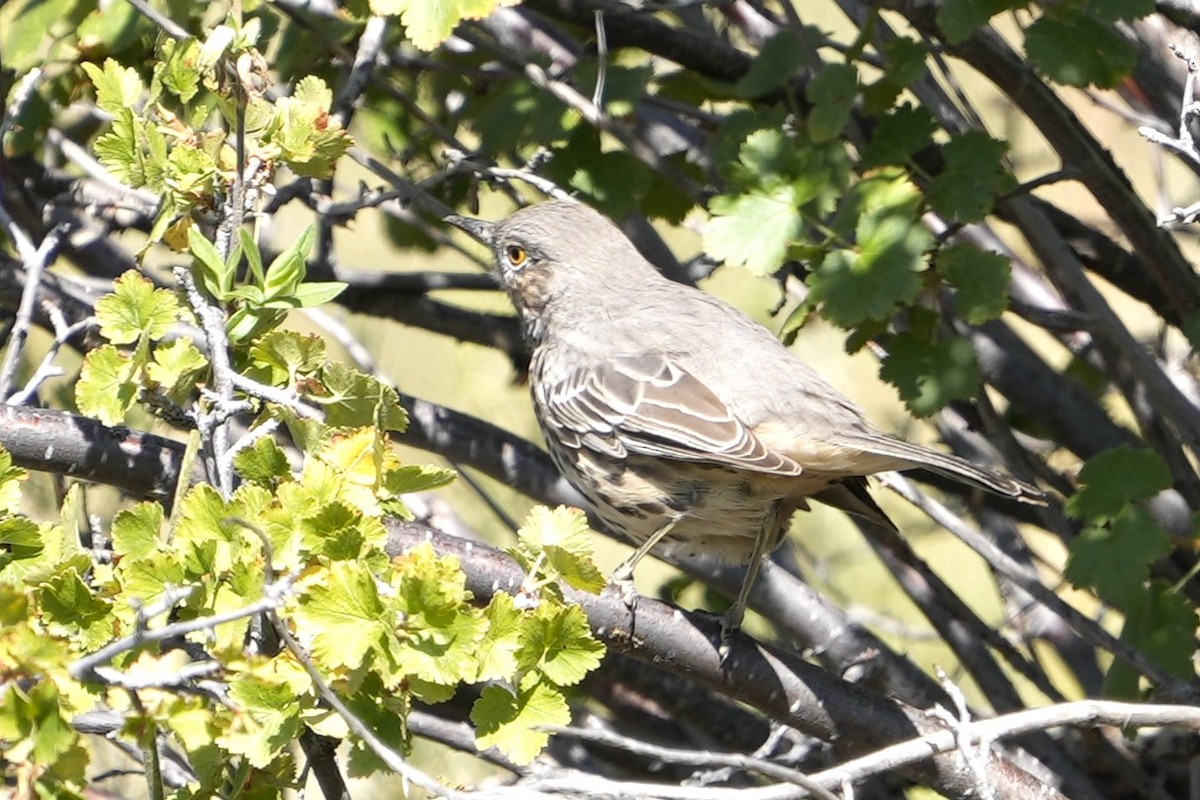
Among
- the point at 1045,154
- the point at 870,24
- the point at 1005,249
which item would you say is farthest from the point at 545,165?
the point at 1045,154

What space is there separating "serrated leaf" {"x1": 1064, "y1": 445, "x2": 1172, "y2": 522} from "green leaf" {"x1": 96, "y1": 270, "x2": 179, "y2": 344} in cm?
251

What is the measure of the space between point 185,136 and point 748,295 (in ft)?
15.4

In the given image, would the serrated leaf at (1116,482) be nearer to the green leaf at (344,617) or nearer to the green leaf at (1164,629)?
the green leaf at (1164,629)

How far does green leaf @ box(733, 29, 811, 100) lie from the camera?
4281mm

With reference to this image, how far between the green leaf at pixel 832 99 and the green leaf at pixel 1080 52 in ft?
1.52

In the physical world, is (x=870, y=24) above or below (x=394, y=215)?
above

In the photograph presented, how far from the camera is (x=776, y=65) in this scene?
430 centimetres

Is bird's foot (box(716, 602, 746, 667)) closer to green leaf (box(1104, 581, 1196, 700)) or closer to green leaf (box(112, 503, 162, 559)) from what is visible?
green leaf (box(1104, 581, 1196, 700))

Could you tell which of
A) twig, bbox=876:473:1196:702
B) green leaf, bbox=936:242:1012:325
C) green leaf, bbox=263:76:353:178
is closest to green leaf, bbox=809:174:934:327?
green leaf, bbox=936:242:1012:325

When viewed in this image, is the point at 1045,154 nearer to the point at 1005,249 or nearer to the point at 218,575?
the point at 1005,249

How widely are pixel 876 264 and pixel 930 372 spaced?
415mm

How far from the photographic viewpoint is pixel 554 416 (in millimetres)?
4383

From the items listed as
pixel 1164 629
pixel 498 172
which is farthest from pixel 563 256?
pixel 1164 629

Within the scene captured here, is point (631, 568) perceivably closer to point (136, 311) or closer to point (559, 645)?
point (559, 645)
